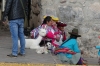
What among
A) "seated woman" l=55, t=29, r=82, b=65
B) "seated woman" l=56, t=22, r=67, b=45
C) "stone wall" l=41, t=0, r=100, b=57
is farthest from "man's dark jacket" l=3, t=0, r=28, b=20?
"stone wall" l=41, t=0, r=100, b=57

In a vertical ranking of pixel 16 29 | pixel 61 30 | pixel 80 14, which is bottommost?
pixel 61 30

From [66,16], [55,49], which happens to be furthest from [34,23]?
[55,49]

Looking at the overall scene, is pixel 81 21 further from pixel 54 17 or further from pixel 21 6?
pixel 21 6

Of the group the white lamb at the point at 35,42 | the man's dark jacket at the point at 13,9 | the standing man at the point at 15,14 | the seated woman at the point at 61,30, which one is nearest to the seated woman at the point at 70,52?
the white lamb at the point at 35,42

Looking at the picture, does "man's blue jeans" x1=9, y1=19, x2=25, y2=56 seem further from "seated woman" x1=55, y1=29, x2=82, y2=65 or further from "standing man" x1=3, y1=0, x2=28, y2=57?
"seated woman" x1=55, y1=29, x2=82, y2=65

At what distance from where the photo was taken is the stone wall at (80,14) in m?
8.70

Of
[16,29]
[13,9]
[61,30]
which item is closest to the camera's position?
[13,9]

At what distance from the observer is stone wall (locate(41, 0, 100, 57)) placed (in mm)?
8703

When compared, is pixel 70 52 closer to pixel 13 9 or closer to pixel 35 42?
pixel 35 42

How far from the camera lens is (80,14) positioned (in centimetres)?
876

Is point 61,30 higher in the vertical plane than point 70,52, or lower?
higher

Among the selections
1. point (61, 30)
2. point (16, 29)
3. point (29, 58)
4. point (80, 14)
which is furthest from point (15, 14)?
point (80, 14)

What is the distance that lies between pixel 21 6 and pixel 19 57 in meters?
1.14

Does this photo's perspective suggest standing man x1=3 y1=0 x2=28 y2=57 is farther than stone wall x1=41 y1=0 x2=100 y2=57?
No
